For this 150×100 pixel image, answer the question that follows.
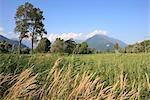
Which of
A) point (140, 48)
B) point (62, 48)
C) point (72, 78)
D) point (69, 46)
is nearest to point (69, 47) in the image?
point (69, 46)

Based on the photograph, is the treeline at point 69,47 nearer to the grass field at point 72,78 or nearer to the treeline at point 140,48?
the grass field at point 72,78

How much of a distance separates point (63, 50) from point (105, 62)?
88cm

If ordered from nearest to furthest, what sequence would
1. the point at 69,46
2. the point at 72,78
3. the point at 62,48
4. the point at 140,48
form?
the point at 72,78, the point at 69,46, the point at 62,48, the point at 140,48

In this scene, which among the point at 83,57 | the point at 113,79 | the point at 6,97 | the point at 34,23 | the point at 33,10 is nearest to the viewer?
the point at 6,97

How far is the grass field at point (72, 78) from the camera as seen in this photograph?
14.7ft

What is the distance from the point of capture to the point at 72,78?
540 cm

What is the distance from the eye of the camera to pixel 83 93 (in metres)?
4.49

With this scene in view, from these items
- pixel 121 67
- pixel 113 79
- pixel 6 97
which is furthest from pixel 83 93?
pixel 121 67

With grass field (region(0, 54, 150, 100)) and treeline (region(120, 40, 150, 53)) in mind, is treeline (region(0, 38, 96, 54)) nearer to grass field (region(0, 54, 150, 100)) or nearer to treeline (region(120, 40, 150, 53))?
grass field (region(0, 54, 150, 100))

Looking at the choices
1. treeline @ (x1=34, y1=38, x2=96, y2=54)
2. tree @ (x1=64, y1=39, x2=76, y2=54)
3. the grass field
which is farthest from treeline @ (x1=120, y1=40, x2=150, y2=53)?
tree @ (x1=64, y1=39, x2=76, y2=54)

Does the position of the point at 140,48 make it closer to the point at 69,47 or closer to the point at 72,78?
the point at 69,47

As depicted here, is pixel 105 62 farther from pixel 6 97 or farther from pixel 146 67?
pixel 6 97

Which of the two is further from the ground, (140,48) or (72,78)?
(140,48)

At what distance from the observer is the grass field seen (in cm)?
447
